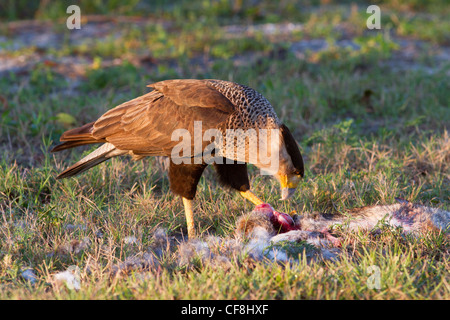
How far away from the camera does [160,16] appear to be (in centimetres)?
1016

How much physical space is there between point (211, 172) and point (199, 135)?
123cm

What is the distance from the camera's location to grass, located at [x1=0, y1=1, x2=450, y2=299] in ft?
9.50

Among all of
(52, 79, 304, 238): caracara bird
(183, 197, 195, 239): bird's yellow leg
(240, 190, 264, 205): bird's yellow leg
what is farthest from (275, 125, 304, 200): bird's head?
(183, 197, 195, 239): bird's yellow leg

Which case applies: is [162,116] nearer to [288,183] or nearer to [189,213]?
[189,213]

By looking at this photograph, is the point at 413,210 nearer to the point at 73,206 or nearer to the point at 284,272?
the point at 284,272

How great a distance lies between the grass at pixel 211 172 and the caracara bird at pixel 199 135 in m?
0.31

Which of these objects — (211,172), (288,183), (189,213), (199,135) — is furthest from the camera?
(211,172)

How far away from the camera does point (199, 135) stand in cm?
367

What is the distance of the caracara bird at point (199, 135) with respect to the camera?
3.67m

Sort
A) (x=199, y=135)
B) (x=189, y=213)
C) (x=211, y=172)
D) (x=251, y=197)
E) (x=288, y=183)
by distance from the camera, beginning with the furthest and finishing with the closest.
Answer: (x=211, y=172), (x=251, y=197), (x=189, y=213), (x=288, y=183), (x=199, y=135)

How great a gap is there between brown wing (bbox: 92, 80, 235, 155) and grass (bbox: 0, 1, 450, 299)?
1.59 ft

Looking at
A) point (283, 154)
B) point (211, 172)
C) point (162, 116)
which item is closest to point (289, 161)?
point (283, 154)
